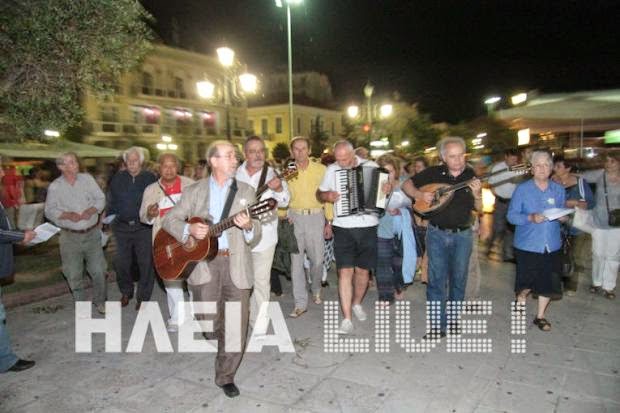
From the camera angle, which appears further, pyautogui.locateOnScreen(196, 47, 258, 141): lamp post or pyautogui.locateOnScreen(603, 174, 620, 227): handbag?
pyautogui.locateOnScreen(196, 47, 258, 141): lamp post

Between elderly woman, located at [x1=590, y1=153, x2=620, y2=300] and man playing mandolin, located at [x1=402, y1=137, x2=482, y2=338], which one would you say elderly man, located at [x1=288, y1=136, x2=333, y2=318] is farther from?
elderly woman, located at [x1=590, y1=153, x2=620, y2=300]

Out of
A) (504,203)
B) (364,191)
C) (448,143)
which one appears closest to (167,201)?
(364,191)

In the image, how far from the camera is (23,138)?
609 centimetres

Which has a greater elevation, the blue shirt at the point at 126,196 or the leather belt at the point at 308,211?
the blue shirt at the point at 126,196

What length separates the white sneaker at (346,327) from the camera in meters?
5.13

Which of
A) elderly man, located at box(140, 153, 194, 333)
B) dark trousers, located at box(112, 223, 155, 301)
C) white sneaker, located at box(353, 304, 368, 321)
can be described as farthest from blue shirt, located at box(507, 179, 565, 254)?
dark trousers, located at box(112, 223, 155, 301)

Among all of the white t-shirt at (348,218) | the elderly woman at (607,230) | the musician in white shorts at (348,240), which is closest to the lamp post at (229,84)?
the white t-shirt at (348,218)

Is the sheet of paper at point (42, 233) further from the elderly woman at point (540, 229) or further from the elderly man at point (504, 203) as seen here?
the elderly man at point (504, 203)

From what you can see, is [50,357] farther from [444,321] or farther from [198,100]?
[198,100]

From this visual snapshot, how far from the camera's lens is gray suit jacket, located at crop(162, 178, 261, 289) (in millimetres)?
3844

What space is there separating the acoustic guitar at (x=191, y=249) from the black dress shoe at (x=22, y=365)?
5.32 feet

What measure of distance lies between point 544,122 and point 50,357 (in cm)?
1352

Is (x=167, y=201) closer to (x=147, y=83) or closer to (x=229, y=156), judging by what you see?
(x=229, y=156)

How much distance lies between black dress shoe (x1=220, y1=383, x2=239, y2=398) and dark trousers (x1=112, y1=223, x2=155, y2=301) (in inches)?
106
